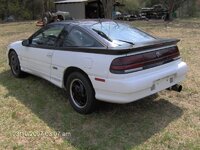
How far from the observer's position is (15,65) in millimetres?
6395

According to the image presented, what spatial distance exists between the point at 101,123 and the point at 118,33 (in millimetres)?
1522

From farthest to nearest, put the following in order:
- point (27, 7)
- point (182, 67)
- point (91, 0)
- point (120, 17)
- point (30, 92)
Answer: point (27, 7) < point (120, 17) < point (91, 0) < point (30, 92) < point (182, 67)

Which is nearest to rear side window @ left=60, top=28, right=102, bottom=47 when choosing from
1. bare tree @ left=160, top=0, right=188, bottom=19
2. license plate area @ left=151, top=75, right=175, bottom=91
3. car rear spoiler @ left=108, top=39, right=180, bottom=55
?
car rear spoiler @ left=108, top=39, right=180, bottom=55

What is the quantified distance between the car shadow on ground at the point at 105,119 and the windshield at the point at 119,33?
3.48 feet

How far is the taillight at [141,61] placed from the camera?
3.87 metres

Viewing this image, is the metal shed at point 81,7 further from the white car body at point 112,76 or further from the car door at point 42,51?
the white car body at point 112,76

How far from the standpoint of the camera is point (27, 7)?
35.8 meters

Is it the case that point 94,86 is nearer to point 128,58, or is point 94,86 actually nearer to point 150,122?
Result: point 128,58

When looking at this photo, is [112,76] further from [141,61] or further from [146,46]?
[146,46]

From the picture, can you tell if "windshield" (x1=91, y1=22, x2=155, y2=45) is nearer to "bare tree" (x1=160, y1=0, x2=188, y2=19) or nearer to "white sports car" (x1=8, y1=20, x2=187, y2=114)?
"white sports car" (x1=8, y1=20, x2=187, y2=114)

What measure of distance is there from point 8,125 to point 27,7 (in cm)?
3366

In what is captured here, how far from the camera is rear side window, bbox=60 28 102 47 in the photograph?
171 inches

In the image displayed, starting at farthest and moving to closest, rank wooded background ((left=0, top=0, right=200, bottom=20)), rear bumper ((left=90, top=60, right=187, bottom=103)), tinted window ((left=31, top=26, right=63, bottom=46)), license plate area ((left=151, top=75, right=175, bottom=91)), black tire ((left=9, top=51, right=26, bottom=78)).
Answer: wooded background ((left=0, top=0, right=200, bottom=20)) < black tire ((left=9, top=51, right=26, bottom=78)) < tinted window ((left=31, top=26, right=63, bottom=46)) < license plate area ((left=151, top=75, right=175, bottom=91)) < rear bumper ((left=90, top=60, right=187, bottom=103))

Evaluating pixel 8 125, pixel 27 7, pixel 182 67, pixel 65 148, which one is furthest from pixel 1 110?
pixel 27 7
